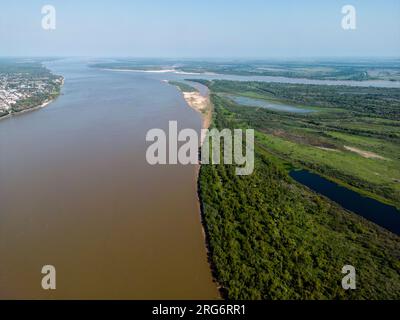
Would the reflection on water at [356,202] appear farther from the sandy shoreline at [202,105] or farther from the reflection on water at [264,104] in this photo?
the reflection on water at [264,104]

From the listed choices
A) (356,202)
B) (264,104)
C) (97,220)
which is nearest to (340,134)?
(356,202)

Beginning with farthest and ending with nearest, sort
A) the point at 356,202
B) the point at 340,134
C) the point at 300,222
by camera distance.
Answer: the point at 340,134
the point at 356,202
the point at 300,222

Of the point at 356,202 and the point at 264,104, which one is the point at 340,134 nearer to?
the point at 356,202

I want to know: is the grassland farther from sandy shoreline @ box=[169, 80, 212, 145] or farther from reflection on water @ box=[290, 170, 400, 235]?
sandy shoreline @ box=[169, 80, 212, 145]

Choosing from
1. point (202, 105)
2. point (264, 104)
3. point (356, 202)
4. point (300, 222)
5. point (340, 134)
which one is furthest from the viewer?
point (264, 104)

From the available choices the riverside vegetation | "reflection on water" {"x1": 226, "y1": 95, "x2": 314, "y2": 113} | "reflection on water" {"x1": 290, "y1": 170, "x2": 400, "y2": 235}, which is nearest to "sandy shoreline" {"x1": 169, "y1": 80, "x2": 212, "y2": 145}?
the riverside vegetation

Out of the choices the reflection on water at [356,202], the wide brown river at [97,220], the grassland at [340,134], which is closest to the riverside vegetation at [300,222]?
the grassland at [340,134]
